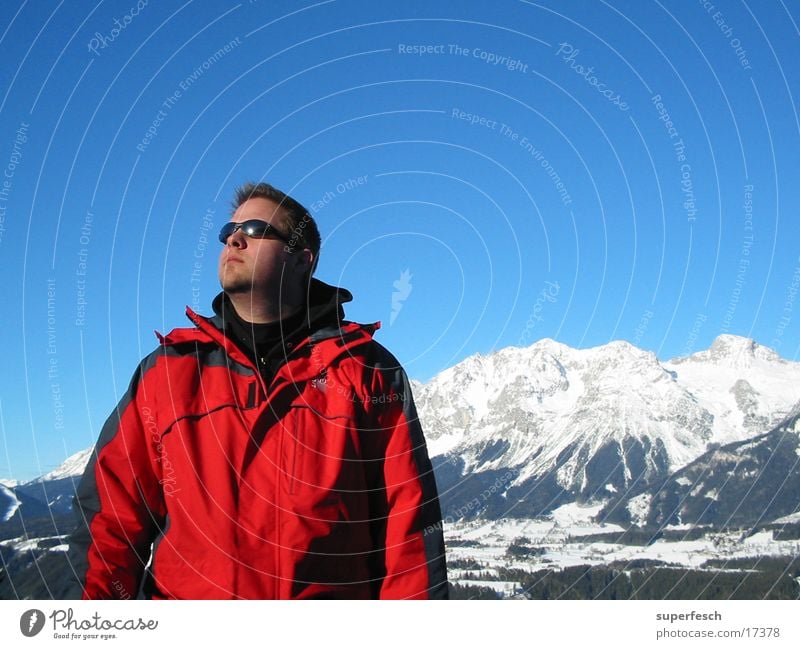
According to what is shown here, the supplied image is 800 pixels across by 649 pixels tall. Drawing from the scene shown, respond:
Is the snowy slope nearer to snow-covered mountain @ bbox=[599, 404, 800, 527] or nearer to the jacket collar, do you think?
the jacket collar

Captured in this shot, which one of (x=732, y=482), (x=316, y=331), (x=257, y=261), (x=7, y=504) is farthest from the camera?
(x=732, y=482)

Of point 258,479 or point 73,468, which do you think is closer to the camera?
point 258,479

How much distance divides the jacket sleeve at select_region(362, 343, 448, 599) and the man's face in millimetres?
926

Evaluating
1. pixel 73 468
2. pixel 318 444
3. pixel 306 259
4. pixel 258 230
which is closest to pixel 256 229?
pixel 258 230

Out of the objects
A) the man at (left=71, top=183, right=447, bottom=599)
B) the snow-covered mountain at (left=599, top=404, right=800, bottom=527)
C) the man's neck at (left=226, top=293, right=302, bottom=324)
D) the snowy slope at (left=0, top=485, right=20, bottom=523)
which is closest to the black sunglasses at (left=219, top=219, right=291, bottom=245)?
the man at (left=71, top=183, right=447, bottom=599)

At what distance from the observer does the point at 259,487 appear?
402 centimetres

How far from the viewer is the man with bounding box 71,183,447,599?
12.9 feet

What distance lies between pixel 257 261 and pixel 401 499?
1.77m

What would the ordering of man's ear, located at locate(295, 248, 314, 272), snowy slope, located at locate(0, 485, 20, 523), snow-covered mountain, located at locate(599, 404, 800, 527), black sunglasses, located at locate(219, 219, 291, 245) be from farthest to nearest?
snow-covered mountain, located at locate(599, 404, 800, 527) < snowy slope, located at locate(0, 485, 20, 523) < man's ear, located at locate(295, 248, 314, 272) < black sunglasses, located at locate(219, 219, 291, 245)

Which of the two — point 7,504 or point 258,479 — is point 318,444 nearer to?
point 258,479

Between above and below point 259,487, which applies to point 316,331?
above

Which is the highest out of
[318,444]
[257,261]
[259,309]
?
[257,261]
